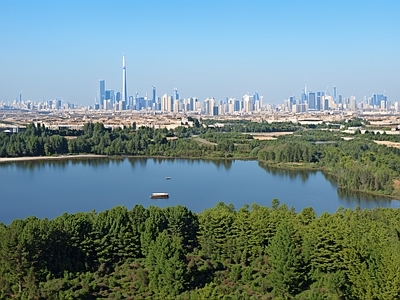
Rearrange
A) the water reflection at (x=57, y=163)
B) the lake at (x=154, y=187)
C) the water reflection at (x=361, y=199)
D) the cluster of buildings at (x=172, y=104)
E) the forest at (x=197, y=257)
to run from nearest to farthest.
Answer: the forest at (x=197, y=257), the lake at (x=154, y=187), the water reflection at (x=361, y=199), the water reflection at (x=57, y=163), the cluster of buildings at (x=172, y=104)

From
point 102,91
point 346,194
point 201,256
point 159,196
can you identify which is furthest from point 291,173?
point 102,91

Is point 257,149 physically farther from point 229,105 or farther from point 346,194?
point 229,105

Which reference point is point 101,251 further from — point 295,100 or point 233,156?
point 295,100

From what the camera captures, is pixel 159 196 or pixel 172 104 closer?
pixel 159 196

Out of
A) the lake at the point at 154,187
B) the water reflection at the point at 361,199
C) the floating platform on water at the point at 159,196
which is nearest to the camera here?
the lake at the point at 154,187

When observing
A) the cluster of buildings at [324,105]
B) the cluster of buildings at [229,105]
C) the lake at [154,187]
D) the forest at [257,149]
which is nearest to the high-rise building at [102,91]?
the cluster of buildings at [229,105]

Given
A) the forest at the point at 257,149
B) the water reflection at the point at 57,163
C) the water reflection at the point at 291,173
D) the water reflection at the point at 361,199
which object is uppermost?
the forest at the point at 257,149

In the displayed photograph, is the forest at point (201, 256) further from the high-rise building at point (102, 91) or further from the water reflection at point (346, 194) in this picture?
the high-rise building at point (102, 91)
